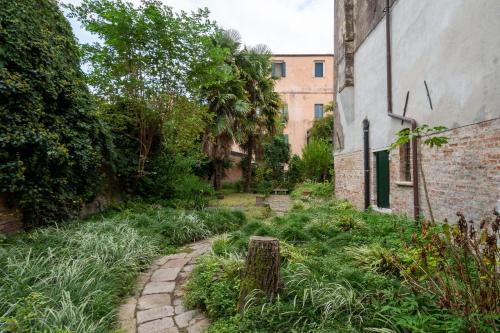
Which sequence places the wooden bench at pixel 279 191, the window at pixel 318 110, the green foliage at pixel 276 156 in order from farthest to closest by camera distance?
1. the window at pixel 318 110
2. the green foliage at pixel 276 156
3. the wooden bench at pixel 279 191

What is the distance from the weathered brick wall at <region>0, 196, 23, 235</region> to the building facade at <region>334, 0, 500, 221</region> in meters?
6.53

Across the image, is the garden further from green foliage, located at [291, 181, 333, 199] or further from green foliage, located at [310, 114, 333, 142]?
green foliage, located at [310, 114, 333, 142]

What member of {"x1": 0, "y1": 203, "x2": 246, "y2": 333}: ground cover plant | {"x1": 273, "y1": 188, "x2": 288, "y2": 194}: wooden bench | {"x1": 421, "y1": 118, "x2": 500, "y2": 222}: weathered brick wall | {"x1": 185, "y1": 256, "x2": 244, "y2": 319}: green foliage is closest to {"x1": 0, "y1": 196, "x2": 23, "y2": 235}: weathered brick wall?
{"x1": 0, "y1": 203, "x2": 246, "y2": 333}: ground cover plant

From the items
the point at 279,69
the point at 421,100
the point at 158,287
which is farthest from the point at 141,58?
the point at 279,69

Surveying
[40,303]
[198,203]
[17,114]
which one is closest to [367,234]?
[40,303]

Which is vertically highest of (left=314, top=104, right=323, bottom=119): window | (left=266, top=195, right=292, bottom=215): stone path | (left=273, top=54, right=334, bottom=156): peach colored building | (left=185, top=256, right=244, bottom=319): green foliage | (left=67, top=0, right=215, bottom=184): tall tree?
(left=273, top=54, right=334, bottom=156): peach colored building

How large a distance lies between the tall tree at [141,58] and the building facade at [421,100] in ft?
15.3

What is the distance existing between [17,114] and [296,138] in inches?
842

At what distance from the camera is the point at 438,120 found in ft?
17.0

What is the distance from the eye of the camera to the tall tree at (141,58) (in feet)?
24.3

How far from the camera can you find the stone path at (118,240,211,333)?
282cm

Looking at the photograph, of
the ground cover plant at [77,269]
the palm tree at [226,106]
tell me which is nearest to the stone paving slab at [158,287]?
the ground cover plant at [77,269]

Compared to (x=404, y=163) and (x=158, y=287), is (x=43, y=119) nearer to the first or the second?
(x=158, y=287)

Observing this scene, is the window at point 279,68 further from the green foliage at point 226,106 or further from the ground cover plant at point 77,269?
the ground cover plant at point 77,269
